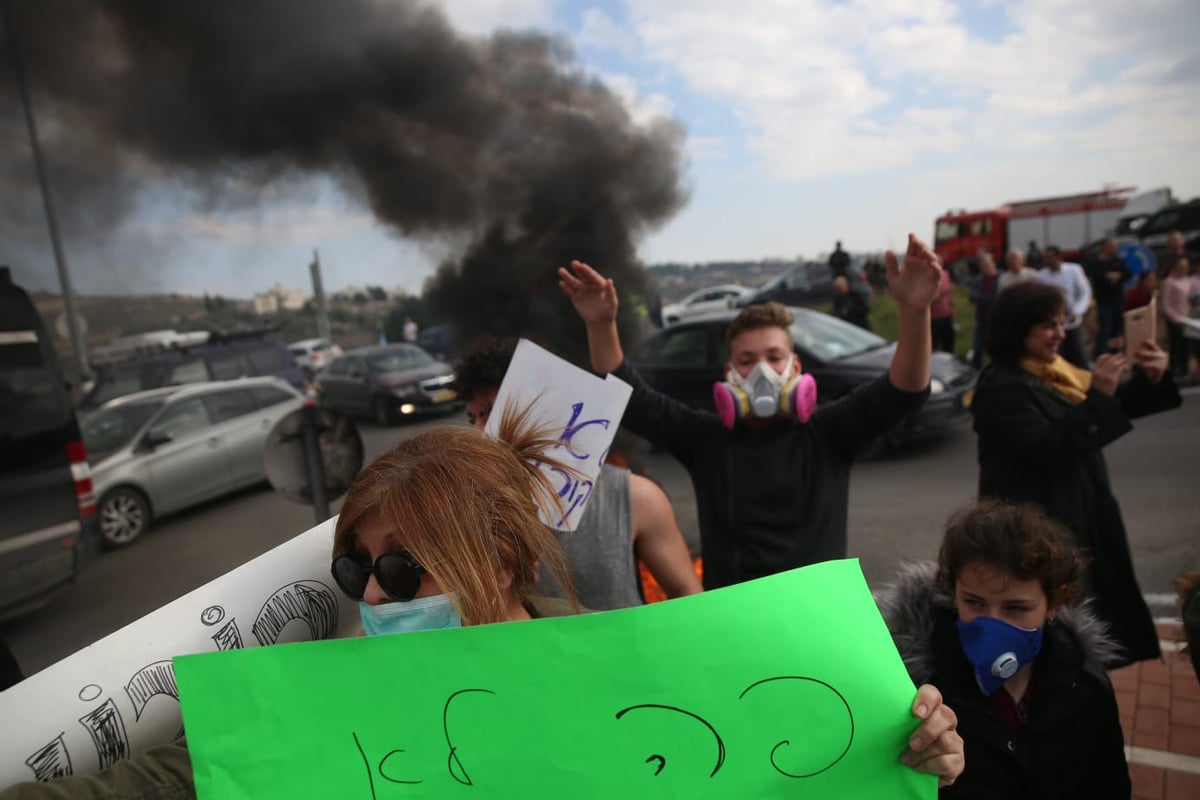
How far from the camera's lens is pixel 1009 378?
256cm

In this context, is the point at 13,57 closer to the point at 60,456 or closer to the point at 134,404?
the point at 134,404

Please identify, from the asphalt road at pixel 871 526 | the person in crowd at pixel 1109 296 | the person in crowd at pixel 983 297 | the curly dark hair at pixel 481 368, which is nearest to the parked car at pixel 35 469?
the asphalt road at pixel 871 526

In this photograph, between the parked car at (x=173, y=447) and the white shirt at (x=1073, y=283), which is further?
the white shirt at (x=1073, y=283)

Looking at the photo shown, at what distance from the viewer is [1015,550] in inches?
61.7

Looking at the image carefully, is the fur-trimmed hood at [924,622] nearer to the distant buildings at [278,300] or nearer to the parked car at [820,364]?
the parked car at [820,364]

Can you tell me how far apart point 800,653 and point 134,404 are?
6541 mm

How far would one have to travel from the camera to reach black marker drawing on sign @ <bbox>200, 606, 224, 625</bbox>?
1092 millimetres

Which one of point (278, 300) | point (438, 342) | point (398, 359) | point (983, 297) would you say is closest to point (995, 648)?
point (278, 300)

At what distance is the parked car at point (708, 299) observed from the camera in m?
21.1

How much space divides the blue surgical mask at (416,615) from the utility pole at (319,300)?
5691mm

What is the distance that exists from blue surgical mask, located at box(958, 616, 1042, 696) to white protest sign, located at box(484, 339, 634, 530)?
2.82 ft

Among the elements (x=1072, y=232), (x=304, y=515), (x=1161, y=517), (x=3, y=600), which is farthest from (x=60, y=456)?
(x=1072, y=232)

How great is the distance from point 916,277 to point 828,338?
19.3 feet

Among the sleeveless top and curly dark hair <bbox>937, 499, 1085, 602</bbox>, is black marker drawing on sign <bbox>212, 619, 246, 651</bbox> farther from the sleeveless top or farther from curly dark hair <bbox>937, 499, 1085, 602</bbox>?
curly dark hair <bbox>937, 499, 1085, 602</bbox>
